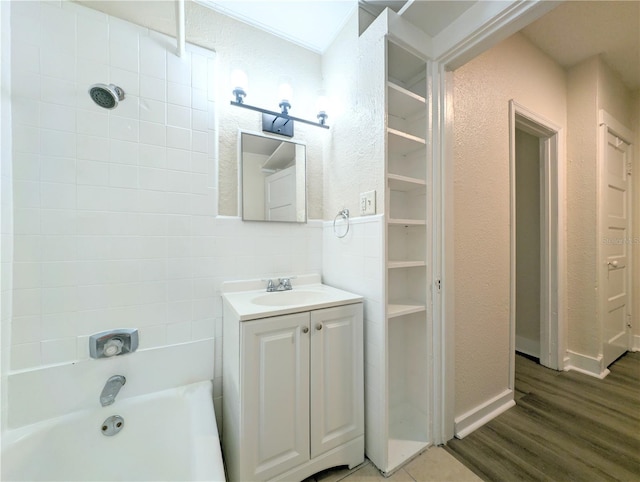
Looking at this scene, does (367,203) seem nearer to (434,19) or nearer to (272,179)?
(272,179)

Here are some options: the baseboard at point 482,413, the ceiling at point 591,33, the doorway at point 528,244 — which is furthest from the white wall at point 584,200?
the baseboard at point 482,413

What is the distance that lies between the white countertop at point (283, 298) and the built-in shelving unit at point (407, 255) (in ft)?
0.99

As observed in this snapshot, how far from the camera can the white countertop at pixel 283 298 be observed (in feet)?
3.38

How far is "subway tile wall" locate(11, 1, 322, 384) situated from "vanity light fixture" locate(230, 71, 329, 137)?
0.54 feet

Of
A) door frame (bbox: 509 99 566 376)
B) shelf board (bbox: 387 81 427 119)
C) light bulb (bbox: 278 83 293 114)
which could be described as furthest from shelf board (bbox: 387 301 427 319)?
door frame (bbox: 509 99 566 376)

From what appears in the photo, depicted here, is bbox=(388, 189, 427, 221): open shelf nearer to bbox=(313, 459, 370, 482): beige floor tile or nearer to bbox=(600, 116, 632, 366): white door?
bbox=(313, 459, 370, 482): beige floor tile

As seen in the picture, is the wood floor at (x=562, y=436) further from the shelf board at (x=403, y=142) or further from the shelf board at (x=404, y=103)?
the shelf board at (x=404, y=103)

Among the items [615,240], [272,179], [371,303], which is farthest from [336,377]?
[615,240]

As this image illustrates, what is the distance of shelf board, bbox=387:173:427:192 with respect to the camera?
1.19m

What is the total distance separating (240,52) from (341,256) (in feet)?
4.67

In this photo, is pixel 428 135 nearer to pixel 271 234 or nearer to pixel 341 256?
pixel 341 256

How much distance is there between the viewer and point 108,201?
1.13 meters

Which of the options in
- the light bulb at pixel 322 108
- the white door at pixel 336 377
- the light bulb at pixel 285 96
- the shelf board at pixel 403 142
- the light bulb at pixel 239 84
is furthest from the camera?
the light bulb at pixel 322 108

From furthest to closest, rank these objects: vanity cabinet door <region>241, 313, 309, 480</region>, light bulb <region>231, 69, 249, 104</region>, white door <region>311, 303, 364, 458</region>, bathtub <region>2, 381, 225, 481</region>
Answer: light bulb <region>231, 69, 249, 104</region>, white door <region>311, 303, 364, 458</region>, vanity cabinet door <region>241, 313, 309, 480</region>, bathtub <region>2, 381, 225, 481</region>
